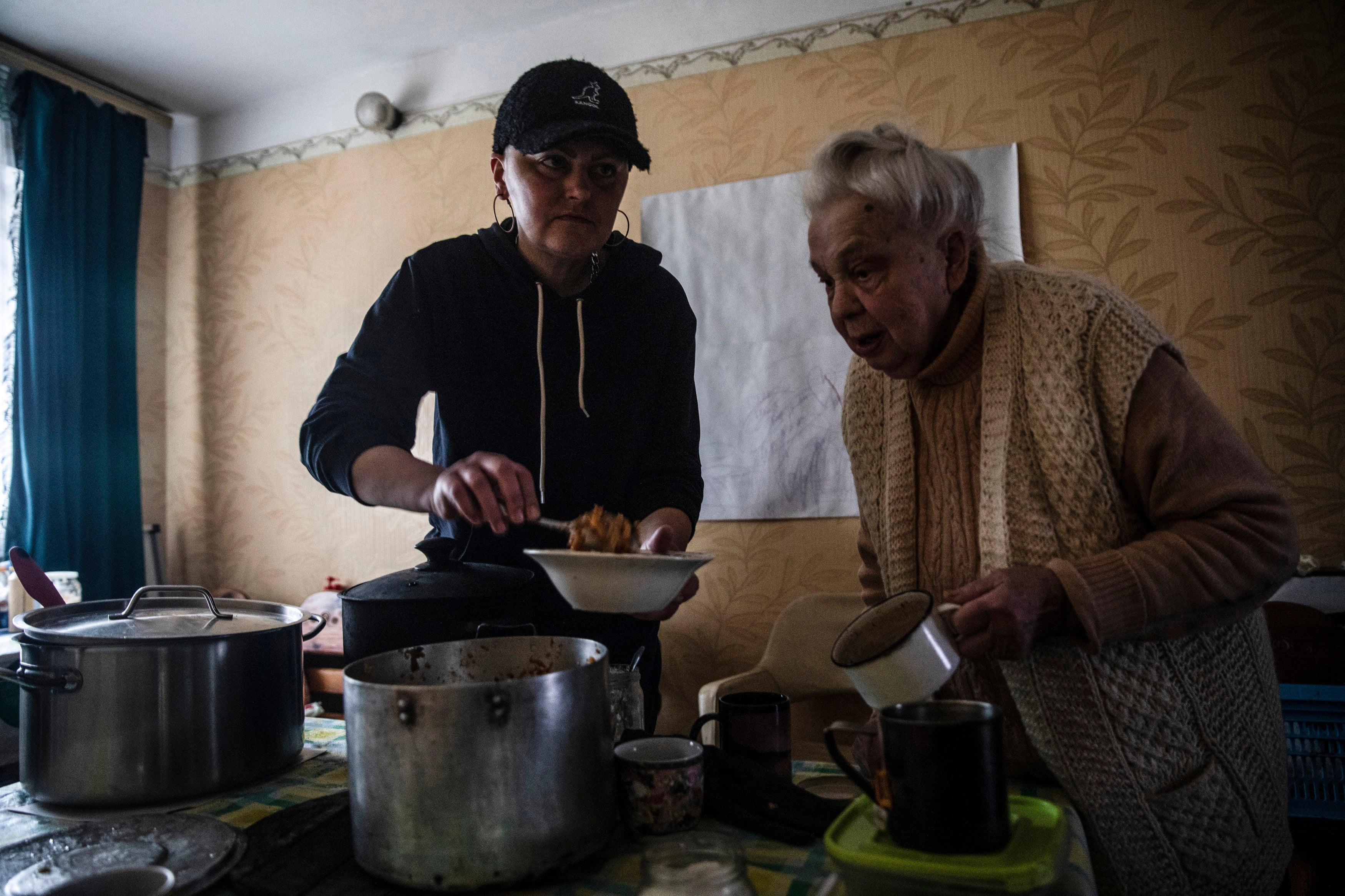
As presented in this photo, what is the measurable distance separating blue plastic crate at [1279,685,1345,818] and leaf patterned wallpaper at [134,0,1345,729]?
63 cm

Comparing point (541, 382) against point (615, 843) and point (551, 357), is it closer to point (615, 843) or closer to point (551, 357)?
point (551, 357)

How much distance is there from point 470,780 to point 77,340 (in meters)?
3.51

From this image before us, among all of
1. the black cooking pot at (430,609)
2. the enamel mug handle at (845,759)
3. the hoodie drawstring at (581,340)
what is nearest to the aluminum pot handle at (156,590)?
the black cooking pot at (430,609)

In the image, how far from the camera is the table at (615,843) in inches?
29.7

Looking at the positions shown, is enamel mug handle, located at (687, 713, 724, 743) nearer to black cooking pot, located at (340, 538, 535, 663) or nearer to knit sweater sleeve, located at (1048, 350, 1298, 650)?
black cooking pot, located at (340, 538, 535, 663)

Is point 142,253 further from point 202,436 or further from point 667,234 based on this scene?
point 667,234

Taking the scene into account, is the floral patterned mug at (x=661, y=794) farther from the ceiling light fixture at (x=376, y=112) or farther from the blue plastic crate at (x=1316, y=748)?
the ceiling light fixture at (x=376, y=112)

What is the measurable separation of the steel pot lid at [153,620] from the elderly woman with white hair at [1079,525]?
888mm

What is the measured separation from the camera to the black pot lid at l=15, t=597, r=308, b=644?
95 cm

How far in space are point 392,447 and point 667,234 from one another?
174 cm

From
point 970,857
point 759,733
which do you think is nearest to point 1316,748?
point 759,733

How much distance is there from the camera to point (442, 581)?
3.54 feet

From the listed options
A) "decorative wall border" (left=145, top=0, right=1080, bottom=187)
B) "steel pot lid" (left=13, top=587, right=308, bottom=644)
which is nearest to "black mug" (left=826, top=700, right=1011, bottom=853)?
"steel pot lid" (left=13, top=587, right=308, bottom=644)

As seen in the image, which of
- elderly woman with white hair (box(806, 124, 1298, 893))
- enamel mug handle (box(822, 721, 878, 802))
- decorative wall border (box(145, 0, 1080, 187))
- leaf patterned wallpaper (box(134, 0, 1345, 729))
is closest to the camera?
enamel mug handle (box(822, 721, 878, 802))
